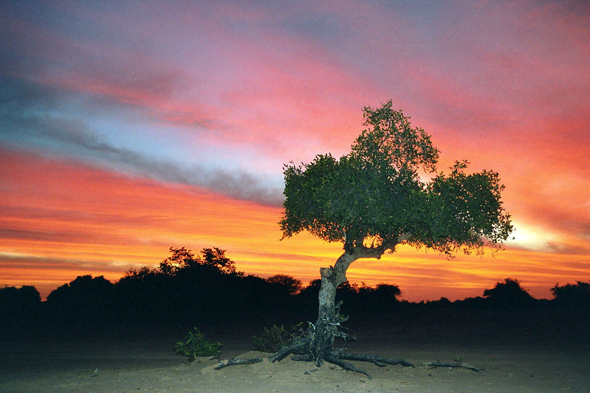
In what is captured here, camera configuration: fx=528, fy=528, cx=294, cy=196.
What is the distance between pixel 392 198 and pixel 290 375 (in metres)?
6.56

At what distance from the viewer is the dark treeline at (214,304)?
45.4m

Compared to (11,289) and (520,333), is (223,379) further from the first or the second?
(11,289)

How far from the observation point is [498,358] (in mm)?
22828

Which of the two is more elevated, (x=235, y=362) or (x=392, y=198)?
(x=392, y=198)

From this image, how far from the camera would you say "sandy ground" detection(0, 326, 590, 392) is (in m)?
15.2

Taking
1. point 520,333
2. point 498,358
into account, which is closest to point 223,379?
point 498,358

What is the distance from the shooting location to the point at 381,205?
17266 millimetres

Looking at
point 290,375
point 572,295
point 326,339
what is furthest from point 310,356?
point 572,295

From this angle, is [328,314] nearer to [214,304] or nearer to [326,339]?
[326,339]

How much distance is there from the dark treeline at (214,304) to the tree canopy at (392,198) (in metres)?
24.8

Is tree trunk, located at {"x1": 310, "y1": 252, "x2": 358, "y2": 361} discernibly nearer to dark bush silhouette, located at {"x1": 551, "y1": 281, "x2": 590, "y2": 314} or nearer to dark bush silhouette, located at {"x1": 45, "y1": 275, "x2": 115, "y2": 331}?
dark bush silhouette, located at {"x1": 45, "y1": 275, "x2": 115, "y2": 331}

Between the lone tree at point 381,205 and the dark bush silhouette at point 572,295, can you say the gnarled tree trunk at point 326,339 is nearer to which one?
the lone tree at point 381,205

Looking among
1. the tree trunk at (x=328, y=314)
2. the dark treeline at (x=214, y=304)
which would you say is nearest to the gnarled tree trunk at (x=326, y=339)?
the tree trunk at (x=328, y=314)

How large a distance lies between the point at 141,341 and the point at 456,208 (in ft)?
83.9
